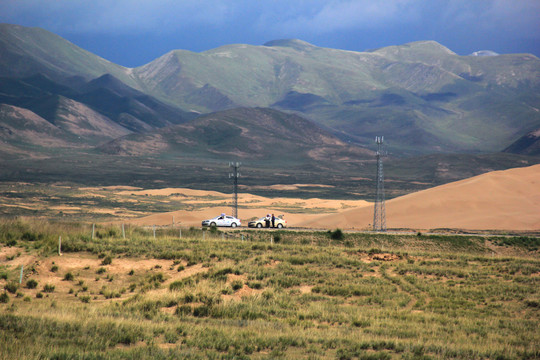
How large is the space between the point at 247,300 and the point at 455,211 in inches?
2326

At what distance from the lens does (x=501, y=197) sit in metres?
82.5

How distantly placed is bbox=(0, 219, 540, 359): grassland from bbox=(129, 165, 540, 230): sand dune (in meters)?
32.6

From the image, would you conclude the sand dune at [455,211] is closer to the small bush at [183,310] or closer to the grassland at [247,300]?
the grassland at [247,300]

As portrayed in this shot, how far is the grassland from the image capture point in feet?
55.9

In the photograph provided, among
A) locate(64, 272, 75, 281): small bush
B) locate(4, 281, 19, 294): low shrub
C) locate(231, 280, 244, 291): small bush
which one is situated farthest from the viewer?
locate(64, 272, 75, 281): small bush

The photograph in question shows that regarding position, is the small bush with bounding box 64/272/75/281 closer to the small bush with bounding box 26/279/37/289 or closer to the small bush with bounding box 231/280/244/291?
the small bush with bounding box 26/279/37/289

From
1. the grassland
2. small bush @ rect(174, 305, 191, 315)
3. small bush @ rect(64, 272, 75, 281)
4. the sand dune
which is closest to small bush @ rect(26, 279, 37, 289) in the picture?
the grassland

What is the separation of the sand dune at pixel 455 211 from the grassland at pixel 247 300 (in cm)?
3255

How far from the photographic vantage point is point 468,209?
78375 mm

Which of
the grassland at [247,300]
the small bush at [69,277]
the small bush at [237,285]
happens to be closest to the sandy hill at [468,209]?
the grassland at [247,300]

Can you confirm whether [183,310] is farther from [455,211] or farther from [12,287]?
[455,211]

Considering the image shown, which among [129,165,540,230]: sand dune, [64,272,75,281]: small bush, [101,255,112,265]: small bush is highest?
[129,165,540,230]: sand dune

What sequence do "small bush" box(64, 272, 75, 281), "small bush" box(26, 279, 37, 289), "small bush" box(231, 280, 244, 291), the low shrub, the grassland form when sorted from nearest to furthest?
the grassland → the low shrub → "small bush" box(26, 279, 37, 289) → "small bush" box(231, 280, 244, 291) → "small bush" box(64, 272, 75, 281)

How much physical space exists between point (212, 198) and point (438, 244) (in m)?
77.0
